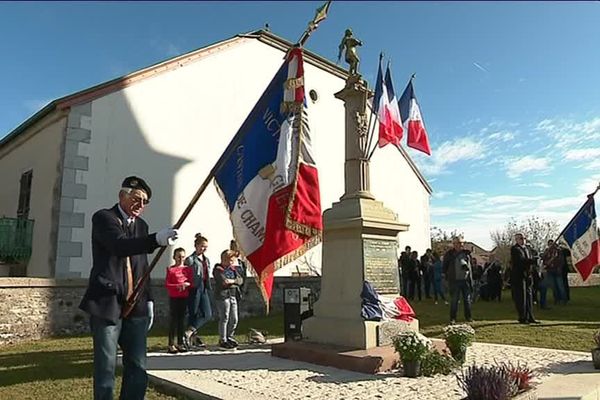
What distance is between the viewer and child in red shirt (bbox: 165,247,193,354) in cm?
797

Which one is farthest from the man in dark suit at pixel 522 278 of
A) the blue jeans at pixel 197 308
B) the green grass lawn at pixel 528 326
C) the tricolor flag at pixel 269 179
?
the blue jeans at pixel 197 308

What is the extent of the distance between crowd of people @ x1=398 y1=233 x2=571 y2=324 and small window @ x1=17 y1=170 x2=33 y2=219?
10644mm

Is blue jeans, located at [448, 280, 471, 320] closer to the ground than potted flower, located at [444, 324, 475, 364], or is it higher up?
higher up

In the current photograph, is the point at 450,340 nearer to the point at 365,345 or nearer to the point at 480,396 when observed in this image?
the point at 365,345

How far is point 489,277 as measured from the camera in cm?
1622

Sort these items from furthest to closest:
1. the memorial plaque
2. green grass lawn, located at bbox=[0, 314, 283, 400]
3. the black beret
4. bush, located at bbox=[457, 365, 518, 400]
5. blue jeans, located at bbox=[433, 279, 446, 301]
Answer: blue jeans, located at bbox=[433, 279, 446, 301] < the memorial plaque < green grass lawn, located at bbox=[0, 314, 283, 400] < the black beret < bush, located at bbox=[457, 365, 518, 400]

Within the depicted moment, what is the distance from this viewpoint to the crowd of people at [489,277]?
1052 cm

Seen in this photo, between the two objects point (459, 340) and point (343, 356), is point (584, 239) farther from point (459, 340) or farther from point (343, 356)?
point (343, 356)

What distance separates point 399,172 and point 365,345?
1456 cm

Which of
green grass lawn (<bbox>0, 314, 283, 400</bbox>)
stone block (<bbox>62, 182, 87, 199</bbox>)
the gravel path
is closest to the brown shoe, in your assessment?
the gravel path

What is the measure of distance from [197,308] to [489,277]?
11061mm

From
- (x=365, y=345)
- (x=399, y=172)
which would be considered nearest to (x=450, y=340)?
(x=365, y=345)

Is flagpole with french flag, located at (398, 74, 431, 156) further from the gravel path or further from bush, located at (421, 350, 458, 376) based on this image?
bush, located at (421, 350, 458, 376)

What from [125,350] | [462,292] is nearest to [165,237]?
[125,350]
